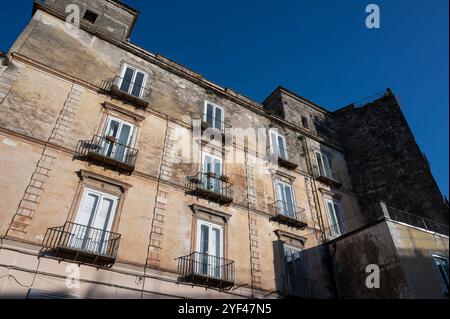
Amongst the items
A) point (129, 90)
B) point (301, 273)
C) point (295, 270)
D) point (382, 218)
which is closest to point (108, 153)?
point (129, 90)

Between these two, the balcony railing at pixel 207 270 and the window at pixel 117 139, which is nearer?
the balcony railing at pixel 207 270

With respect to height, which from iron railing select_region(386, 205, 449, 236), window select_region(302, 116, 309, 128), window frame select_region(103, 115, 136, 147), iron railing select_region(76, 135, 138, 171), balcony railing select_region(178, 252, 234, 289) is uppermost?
window select_region(302, 116, 309, 128)

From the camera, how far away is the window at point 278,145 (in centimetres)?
2202


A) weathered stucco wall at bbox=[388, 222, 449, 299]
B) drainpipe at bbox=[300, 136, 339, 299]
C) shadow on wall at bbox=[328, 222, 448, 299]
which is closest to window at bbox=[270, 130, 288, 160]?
drainpipe at bbox=[300, 136, 339, 299]

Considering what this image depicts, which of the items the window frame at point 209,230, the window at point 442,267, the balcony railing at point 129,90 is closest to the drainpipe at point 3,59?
the balcony railing at point 129,90

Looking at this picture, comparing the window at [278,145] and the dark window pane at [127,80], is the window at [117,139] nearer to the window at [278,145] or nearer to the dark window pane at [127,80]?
the dark window pane at [127,80]

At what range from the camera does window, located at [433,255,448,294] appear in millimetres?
15309

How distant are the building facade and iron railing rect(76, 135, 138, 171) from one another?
63 millimetres

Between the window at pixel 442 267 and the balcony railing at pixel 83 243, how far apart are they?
47.4ft

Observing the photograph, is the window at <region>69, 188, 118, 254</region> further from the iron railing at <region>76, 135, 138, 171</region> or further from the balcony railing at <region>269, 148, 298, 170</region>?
the balcony railing at <region>269, 148, 298, 170</region>

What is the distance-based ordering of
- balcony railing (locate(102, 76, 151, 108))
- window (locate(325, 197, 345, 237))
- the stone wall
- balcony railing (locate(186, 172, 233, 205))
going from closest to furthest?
balcony railing (locate(186, 172, 233, 205)) → balcony railing (locate(102, 76, 151, 108)) → window (locate(325, 197, 345, 237)) → the stone wall

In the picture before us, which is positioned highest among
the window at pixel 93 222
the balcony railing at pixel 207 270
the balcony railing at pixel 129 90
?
the balcony railing at pixel 129 90

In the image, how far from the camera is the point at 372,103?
90.2 ft
